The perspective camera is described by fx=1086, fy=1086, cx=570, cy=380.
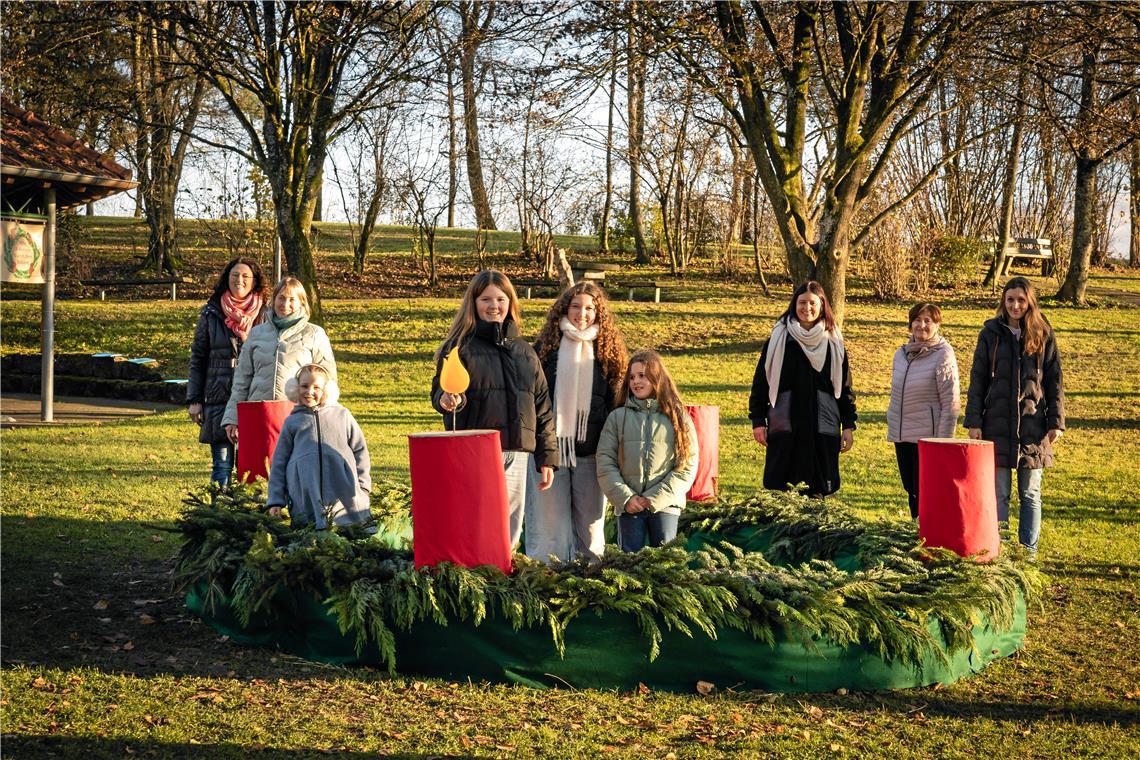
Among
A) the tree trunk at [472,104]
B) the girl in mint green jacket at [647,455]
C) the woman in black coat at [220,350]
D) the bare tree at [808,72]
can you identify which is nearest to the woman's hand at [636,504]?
the girl in mint green jacket at [647,455]

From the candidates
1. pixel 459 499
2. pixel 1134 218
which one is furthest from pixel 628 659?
pixel 1134 218

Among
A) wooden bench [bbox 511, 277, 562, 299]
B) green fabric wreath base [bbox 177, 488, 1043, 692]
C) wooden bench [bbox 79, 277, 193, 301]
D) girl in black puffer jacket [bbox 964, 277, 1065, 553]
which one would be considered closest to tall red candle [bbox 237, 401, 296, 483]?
green fabric wreath base [bbox 177, 488, 1043, 692]

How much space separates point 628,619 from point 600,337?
6.82 feet

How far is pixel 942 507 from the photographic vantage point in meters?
6.54

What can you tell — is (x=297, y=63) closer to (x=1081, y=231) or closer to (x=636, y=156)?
(x=636, y=156)

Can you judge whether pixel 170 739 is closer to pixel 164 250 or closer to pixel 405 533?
pixel 405 533

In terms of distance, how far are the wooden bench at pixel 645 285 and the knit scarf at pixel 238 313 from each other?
16.5m

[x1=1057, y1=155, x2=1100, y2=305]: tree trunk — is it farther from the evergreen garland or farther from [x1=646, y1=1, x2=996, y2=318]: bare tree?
the evergreen garland

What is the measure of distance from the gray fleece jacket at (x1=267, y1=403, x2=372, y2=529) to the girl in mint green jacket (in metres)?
1.59

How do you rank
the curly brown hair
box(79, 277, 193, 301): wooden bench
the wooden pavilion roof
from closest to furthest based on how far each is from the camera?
the curly brown hair → the wooden pavilion roof → box(79, 277, 193, 301): wooden bench

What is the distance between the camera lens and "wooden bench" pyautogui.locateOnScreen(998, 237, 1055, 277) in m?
30.7

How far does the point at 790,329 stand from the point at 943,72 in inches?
384

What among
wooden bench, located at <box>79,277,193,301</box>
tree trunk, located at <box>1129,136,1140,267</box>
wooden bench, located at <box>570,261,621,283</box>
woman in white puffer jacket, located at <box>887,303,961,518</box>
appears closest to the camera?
woman in white puffer jacket, located at <box>887,303,961,518</box>

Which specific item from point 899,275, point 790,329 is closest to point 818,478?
point 790,329
